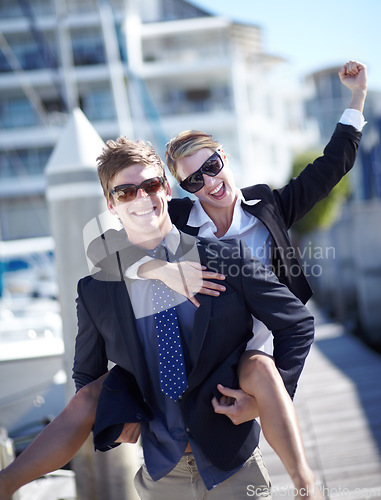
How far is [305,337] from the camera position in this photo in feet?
6.51

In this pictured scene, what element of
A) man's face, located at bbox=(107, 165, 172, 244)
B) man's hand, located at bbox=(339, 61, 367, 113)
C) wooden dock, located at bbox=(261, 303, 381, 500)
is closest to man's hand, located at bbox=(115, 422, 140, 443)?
man's face, located at bbox=(107, 165, 172, 244)

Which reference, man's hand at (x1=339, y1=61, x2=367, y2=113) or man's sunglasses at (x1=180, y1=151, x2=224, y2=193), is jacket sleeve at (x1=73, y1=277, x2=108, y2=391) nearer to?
man's sunglasses at (x1=180, y1=151, x2=224, y2=193)

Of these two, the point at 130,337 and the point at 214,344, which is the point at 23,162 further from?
the point at 214,344

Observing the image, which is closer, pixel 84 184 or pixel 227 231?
Result: pixel 227 231

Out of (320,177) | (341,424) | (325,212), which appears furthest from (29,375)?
(325,212)

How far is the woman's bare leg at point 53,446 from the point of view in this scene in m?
1.91

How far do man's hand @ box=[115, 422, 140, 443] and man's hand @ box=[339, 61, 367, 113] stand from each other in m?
1.48

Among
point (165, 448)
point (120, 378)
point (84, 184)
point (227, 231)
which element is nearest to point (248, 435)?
point (165, 448)

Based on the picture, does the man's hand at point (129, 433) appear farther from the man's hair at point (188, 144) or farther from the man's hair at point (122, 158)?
the man's hair at point (188, 144)

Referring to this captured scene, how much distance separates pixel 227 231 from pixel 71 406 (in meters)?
0.83

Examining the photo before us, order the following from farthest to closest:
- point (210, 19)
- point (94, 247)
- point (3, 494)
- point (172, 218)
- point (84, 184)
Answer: point (210, 19) < point (84, 184) < point (172, 218) < point (94, 247) < point (3, 494)

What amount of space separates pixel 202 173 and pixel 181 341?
66 cm

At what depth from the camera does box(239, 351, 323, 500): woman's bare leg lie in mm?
1691

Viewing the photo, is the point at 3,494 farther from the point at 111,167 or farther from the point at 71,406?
the point at 111,167
